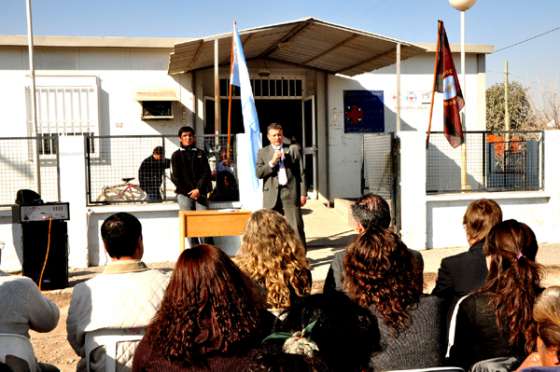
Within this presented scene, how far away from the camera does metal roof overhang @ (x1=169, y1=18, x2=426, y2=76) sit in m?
10.3

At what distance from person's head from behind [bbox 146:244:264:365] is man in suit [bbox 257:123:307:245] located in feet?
19.3

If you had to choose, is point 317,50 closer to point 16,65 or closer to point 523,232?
point 16,65

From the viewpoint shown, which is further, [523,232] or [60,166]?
[60,166]

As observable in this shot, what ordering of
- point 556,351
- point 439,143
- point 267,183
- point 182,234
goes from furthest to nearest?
point 439,143 → point 267,183 → point 182,234 → point 556,351

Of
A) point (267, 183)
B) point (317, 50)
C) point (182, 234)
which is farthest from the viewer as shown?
point (317, 50)

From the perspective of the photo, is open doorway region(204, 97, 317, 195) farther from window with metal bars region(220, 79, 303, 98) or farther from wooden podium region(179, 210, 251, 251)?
wooden podium region(179, 210, 251, 251)

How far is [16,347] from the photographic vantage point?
302 centimetres

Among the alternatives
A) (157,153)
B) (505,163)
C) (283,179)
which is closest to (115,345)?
(283,179)

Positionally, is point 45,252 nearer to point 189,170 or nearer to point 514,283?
point 189,170

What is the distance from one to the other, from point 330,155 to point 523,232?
34.7 ft

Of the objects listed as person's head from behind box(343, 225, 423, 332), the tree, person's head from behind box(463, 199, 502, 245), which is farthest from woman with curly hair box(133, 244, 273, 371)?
the tree

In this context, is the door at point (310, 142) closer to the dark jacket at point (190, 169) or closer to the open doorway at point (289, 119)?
the open doorway at point (289, 119)

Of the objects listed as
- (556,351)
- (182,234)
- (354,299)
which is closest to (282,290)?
(354,299)

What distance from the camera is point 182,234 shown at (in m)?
7.79
